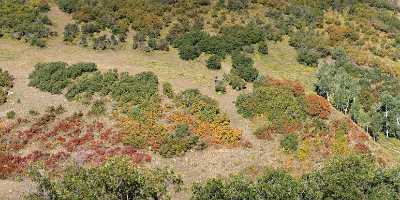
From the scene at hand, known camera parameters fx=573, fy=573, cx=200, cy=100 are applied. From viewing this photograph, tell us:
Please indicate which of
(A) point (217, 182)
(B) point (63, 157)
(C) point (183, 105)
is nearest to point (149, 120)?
(C) point (183, 105)

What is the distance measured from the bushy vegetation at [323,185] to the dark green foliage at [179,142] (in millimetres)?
13177

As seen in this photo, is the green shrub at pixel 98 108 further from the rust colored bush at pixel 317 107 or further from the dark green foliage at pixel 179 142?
the rust colored bush at pixel 317 107

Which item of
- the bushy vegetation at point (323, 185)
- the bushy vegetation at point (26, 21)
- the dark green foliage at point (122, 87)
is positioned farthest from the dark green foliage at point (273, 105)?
the bushy vegetation at point (26, 21)

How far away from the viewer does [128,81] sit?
66250 mm

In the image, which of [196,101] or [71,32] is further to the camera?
[71,32]

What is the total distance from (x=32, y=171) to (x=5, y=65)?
34713mm

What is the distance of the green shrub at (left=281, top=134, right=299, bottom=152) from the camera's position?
58094mm

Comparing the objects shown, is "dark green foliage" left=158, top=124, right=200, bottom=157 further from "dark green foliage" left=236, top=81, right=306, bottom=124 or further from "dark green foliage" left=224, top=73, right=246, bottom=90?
"dark green foliage" left=224, top=73, right=246, bottom=90

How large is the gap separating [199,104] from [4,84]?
2291 centimetres

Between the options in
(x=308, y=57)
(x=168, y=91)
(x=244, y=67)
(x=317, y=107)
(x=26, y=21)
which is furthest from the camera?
(x=308, y=57)

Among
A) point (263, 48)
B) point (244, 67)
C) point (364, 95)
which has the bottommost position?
point (364, 95)

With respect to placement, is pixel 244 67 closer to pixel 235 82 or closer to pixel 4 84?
pixel 235 82

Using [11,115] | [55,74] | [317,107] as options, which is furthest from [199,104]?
[11,115]

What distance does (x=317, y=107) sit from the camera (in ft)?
208
